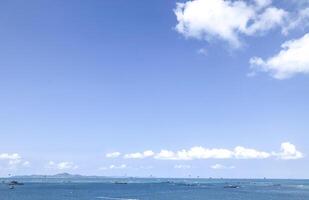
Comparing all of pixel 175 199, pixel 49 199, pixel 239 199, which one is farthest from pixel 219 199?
pixel 49 199

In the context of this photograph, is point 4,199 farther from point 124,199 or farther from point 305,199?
point 305,199

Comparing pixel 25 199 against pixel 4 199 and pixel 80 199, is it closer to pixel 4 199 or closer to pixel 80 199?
pixel 4 199

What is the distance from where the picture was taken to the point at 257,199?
14312cm

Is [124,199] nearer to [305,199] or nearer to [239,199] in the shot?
[239,199]

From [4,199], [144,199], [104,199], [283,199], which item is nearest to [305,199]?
[283,199]

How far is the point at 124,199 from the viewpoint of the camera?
448ft

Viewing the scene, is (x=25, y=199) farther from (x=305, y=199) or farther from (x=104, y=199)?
(x=305, y=199)

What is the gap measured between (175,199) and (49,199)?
42372mm

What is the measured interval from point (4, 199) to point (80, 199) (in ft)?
85.6

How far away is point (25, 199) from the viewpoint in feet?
Answer: 456

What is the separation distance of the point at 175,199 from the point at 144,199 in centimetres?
1058

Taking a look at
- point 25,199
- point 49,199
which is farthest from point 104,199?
point 25,199

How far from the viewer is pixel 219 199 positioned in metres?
144

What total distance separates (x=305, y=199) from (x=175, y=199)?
154 feet
